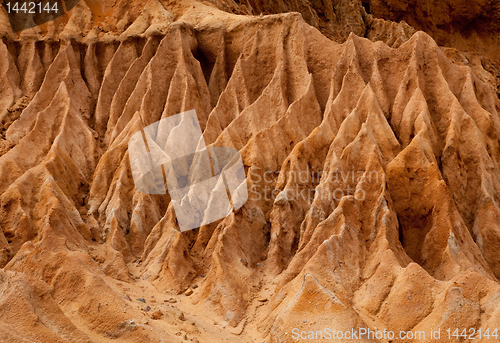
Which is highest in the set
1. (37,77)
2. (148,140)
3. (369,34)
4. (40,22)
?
(40,22)

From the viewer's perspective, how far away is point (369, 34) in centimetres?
3164

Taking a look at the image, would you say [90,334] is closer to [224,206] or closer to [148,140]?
[224,206]

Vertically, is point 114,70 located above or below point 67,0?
below

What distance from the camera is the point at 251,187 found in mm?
17203

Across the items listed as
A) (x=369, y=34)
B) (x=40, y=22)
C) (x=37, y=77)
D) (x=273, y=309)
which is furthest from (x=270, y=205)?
(x=369, y=34)

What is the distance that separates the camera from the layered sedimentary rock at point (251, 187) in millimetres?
13344

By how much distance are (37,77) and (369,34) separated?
17391 millimetres

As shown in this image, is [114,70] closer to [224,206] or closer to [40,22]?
[40,22]

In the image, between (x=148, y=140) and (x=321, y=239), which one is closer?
A: (x=321, y=239)

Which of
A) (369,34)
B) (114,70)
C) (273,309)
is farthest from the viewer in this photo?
(369,34)

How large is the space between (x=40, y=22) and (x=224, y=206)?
13.8m

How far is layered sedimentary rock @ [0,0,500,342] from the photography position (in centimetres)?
1334

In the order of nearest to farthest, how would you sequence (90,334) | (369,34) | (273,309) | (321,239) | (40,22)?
(90,334)
(273,309)
(321,239)
(40,22)
(369,34)

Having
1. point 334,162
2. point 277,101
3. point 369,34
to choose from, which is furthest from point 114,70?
point 369,34
